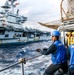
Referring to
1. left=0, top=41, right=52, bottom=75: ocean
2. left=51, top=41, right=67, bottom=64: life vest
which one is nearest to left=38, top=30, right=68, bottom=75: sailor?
left=51, top=41, right=67, bottom=64: life vest

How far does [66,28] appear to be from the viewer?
28.2 feet

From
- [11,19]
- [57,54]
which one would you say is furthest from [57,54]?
[11,19]

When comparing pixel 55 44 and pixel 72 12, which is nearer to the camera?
pixel 55 44

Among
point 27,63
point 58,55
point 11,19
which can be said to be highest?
point 11,19

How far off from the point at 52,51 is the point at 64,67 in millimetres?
684

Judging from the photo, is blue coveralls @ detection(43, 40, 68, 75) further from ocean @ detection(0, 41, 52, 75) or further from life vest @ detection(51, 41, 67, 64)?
ocean @ detection(0, 41, 52, 75)

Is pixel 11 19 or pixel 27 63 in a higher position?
pixel 11 19

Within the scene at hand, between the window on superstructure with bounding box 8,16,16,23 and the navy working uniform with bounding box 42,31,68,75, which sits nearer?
the navy working uniform with bounding box 42,31,68,75

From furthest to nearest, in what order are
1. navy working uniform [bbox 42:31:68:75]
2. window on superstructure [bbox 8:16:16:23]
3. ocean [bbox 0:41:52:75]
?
window on superstructure [bbox 8:16:16:23] < ocean [bbox 0:41:52:75] < navy working uniform [bbox 42:31:68:75]

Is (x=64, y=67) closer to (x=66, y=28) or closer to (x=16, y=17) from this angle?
(x=66, y=28)

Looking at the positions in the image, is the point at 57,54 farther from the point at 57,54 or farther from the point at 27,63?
the point at 27,63

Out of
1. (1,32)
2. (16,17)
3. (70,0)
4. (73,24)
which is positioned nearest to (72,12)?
(70,0)

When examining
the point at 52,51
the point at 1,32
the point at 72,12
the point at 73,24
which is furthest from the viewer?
the point at 1,32

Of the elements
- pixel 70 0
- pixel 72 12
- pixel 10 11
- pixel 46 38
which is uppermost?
pixel 10 11
